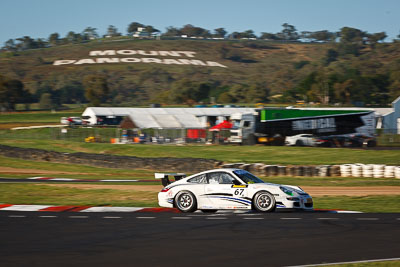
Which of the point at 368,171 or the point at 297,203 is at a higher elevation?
the point at 368,171

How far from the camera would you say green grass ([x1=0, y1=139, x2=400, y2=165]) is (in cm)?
3588

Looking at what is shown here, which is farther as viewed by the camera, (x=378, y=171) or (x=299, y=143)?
(x=299, y=143)

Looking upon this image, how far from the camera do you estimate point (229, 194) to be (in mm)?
14328

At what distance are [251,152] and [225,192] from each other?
2640 cm

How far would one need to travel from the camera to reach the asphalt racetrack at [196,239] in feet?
27.6

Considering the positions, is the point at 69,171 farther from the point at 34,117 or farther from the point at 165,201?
the point at 34,117

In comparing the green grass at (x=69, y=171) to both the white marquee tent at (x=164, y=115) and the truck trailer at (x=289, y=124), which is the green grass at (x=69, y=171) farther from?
the white marquee tent at (x=164, y=115)

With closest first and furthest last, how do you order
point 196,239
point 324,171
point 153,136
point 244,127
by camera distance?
point 196,239
point 324,171
point 244,127
point 153,136

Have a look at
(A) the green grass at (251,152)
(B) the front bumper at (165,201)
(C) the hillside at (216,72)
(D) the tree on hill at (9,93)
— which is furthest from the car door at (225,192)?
(D) the tree on hill at (9,93)

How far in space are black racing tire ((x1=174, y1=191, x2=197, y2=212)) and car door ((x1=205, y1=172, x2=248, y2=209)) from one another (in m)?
0.44

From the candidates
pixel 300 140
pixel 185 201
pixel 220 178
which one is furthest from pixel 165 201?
pixel 300 140

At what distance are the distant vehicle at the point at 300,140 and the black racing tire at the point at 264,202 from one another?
1194 inches

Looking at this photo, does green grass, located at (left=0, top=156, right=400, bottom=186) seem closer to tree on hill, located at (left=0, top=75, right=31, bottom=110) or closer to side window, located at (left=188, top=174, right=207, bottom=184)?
side window, located at (left=188, top=174, right=207, bottom=184)

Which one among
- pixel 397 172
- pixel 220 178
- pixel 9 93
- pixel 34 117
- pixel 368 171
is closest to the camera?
→ pixel 220 178
